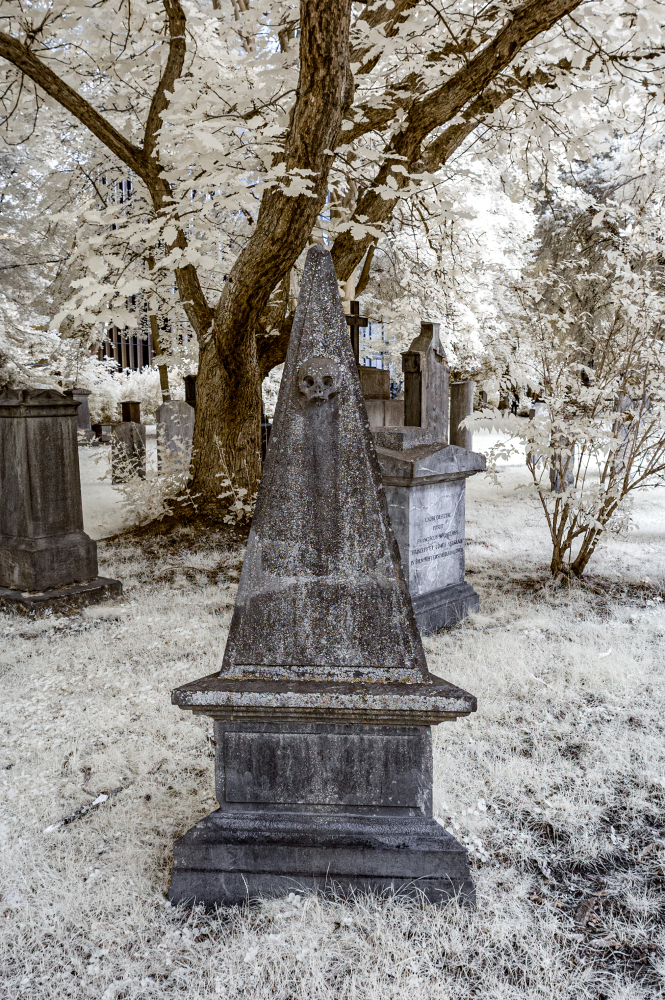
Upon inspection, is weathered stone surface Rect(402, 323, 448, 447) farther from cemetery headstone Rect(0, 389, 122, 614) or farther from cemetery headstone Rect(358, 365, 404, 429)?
cemetery headstone Rect(358, 365, 404, 429)

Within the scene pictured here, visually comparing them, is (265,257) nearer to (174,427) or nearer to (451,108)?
(451,108)

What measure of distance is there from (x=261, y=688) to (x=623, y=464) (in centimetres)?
520

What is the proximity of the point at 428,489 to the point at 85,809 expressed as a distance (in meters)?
3.45

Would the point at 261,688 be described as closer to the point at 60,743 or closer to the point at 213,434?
the point at 60,743

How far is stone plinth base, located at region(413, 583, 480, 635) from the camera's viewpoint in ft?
18.0

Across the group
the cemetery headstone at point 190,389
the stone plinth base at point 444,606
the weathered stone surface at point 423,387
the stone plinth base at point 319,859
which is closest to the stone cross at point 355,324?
the weathered stone surface at point 423,387

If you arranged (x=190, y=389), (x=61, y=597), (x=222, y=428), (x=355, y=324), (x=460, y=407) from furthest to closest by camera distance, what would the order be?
(x=460, y=407) < (x=190, y=389) < (x=222, y=428) < (x=355, y=324) < (x=61, y=597)

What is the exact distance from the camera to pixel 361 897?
7.93 feet

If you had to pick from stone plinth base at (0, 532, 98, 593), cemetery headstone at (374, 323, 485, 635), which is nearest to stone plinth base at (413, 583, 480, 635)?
cemetery headstone at (374, 323, 485, 635)

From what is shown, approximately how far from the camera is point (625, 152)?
11867 millimetres

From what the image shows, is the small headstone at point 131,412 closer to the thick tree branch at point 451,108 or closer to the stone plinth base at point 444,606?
the thick tree branch at point 451,108

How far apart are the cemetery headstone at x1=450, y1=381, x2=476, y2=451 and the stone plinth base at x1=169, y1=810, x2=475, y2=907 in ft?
33.3

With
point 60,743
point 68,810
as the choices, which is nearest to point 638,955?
point 68,810

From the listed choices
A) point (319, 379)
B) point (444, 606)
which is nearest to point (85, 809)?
point (319, 379)
